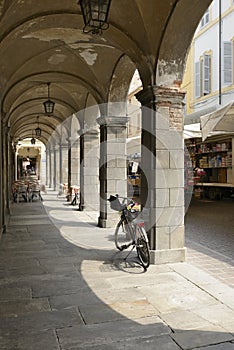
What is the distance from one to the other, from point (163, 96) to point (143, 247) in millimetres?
2069

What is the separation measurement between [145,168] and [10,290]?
8.03 feet

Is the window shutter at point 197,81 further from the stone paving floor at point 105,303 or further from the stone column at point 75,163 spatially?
the stone paving floor at point 105,303

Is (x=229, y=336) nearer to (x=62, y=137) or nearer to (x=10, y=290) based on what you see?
(x=10, y=290)

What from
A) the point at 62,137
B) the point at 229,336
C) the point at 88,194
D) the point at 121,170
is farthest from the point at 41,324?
the point at 62,137

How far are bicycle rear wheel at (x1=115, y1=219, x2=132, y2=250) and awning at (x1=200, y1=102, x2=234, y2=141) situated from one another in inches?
114

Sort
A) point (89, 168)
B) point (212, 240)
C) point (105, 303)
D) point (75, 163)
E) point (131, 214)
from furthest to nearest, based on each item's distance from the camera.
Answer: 1. point (75, 163)
2. point (89, 168)
3. point (212, 240)
4. point (131, 214)
5. point (105, 303)

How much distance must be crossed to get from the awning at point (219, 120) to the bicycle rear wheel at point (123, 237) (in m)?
2.91

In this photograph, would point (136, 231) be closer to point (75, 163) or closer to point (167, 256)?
point (167, 256)

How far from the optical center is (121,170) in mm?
7465

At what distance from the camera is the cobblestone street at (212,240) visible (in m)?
4.41

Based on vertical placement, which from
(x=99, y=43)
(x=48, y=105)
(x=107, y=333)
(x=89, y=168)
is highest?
(x=99, y=43)

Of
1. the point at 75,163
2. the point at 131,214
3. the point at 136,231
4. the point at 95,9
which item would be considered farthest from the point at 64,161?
the point at 95,9

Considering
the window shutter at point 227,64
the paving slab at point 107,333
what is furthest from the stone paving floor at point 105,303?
the window shutter at point 227,64

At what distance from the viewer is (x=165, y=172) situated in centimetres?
473
